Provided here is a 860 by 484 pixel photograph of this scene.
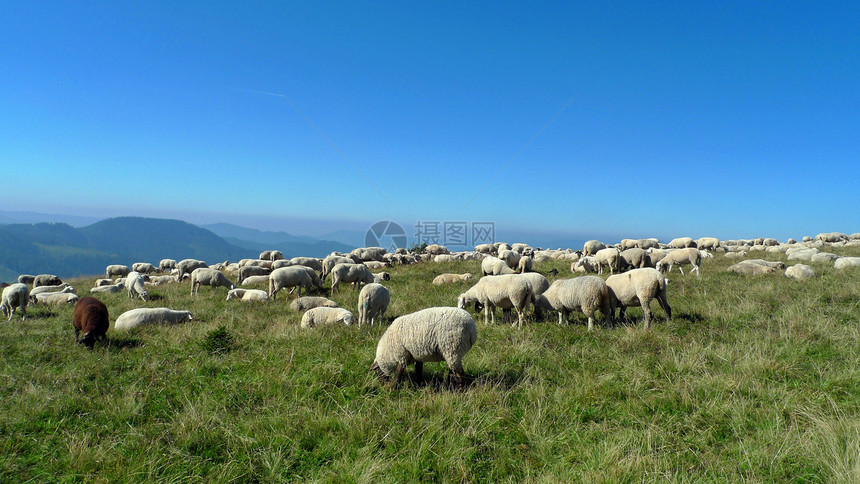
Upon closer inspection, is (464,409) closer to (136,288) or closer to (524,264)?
(524,264)

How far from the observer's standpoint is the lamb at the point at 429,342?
616cm

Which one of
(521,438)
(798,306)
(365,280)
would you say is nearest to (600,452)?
(521,438)

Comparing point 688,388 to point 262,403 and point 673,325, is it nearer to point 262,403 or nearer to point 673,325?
point 673,325

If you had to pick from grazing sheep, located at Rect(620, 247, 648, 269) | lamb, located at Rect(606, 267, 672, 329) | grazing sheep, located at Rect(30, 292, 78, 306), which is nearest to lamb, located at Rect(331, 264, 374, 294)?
lamb, located at Rect(606, 267, 672, 329)

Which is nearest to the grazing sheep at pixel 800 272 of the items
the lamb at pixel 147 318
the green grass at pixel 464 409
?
the green grass at pixel 464 409

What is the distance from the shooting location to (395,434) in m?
4.77

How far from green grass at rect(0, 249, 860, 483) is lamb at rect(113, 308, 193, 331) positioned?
2573 mm

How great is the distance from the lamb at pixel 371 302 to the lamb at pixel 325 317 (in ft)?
1.51

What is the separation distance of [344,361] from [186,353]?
3854mm

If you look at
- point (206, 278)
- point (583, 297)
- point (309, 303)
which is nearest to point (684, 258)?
point (583, 297)

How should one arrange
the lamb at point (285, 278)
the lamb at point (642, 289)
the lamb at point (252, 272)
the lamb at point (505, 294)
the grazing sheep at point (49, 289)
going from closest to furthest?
1. the lamb at point (642, 289)
2. the lamb at point (505, 294)
3. the lamb at point (285, 278)
4. the grazing sheep at point (49, 289)
5. the lamb at point (252, 272)

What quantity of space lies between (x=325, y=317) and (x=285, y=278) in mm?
6570

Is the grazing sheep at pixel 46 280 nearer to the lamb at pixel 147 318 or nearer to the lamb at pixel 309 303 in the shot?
the lamb at pixel 147 318

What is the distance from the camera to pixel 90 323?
954cm
